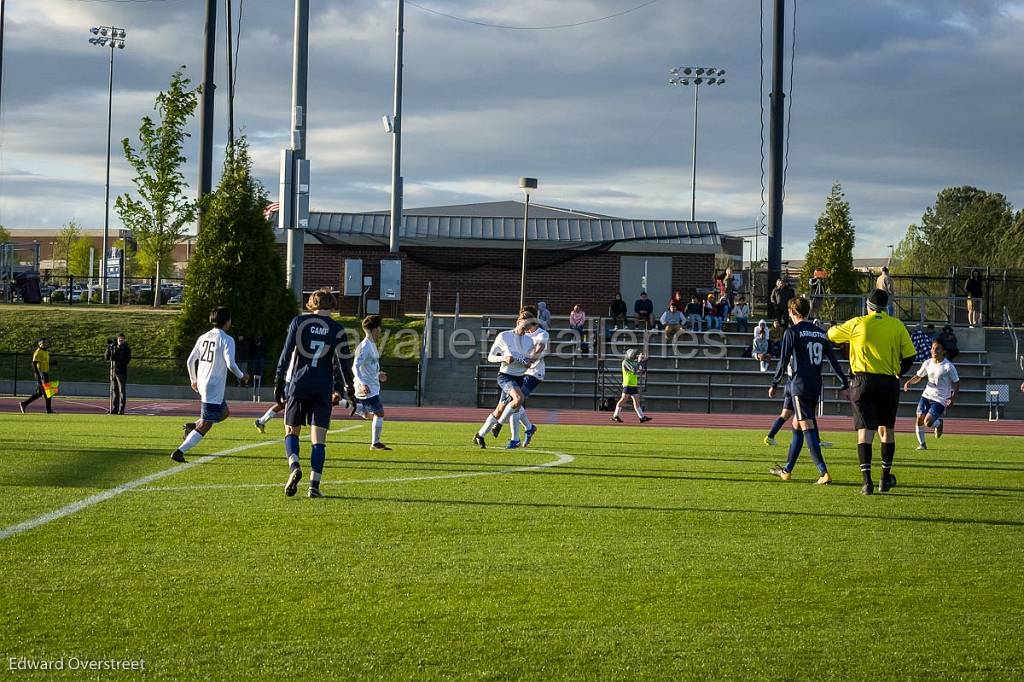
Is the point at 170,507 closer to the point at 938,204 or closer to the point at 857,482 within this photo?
the point at 857,482

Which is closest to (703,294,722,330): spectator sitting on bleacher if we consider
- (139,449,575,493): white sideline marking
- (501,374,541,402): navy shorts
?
(501,374,541,402): navy shorts

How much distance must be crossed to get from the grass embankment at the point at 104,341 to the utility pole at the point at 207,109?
479 centimetres

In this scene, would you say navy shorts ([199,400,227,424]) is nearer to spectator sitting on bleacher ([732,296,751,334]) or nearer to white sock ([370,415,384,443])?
white sock ([370,415,384,443])

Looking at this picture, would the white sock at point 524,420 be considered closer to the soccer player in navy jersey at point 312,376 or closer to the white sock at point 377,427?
the white sock at point 377,427

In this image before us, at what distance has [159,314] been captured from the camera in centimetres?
3797

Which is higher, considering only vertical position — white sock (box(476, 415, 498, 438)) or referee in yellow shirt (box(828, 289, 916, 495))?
referee in yellow shirt (box(828, 289, 916, 495))

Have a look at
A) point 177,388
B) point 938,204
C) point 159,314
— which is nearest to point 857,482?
point 177,388

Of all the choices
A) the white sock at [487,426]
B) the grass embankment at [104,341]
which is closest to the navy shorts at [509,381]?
the white sock at [487,426]

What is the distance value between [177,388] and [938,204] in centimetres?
7839

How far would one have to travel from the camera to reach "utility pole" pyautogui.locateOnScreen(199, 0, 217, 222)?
117ft

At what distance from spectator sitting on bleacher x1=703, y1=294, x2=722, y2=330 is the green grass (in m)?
22.9

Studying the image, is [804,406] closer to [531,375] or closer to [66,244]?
[531,375]

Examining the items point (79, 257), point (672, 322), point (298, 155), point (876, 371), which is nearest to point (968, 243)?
point (672, 322)

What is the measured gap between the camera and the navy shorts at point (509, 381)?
1555 centimetres
